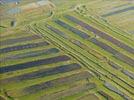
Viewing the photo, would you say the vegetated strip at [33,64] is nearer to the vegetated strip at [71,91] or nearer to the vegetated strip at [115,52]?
the vegetated strip at [115,52]

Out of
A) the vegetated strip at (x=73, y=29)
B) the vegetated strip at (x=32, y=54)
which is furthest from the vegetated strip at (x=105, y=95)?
the vegetated strip at (x=73, y=29)

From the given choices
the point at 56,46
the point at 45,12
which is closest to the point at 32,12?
the point at 45,12

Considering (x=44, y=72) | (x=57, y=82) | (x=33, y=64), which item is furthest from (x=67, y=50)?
(x=57, y=82)

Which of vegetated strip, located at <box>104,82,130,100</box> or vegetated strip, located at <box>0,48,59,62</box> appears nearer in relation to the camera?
vegetated strip, located at <box>104,82,130,100</box>

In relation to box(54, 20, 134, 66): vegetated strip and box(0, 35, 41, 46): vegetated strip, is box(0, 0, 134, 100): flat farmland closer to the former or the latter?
box(0, 35, 41, 46): vegetated strip

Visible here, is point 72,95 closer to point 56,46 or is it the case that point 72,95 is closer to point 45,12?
point 56,46

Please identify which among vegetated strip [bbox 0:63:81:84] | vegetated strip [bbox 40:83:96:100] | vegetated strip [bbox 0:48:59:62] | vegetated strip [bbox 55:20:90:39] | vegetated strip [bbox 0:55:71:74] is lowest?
vegetated strip [bbox 40:83:96:100]

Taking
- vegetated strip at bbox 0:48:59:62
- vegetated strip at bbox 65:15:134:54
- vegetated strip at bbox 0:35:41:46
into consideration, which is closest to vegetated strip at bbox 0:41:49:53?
vegetated strip at bbox 0:35:41:46

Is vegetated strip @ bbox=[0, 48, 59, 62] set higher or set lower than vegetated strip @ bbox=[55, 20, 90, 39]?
lower

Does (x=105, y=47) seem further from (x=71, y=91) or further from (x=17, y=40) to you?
(x=17, y=40)

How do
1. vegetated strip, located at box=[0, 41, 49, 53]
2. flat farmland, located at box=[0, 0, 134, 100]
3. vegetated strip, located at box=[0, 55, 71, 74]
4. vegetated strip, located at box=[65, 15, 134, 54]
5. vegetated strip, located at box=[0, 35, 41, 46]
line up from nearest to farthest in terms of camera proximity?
flat farmland, located at box=[0, 0, 134, 100] → vegetated strip, located at box=[0, 55, 71, 74] → vegetated strip, located at box=[0, 41, 49, 53] → vegetated strip, located at box=[65, 15, 134, 54] → vegetated strip, located at box=[0, 35, 41, 46]
